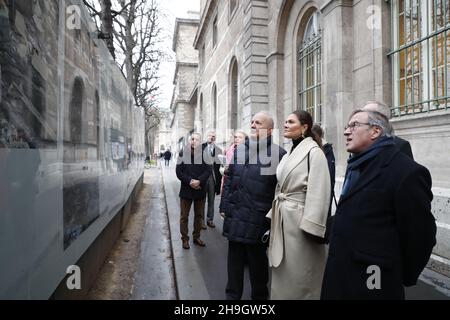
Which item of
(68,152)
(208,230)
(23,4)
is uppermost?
(23,4)

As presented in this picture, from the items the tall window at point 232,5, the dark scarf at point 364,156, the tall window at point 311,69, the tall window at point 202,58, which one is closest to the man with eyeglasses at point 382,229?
the dark scarf at point 364,156

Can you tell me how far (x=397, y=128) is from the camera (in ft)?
20.9

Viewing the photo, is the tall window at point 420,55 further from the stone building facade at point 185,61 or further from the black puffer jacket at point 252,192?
the stone building facade at point 185,61

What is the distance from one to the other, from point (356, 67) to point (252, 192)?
5.51 metres

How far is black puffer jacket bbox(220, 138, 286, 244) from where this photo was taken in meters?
3.21

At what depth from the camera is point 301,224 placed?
2.74 meters

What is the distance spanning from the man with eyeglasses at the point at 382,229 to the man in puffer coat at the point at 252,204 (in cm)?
99

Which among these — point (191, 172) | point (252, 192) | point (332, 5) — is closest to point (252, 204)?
point (252, 192)

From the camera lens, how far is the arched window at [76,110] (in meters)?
3.18

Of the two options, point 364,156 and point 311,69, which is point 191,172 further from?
point 311,69
